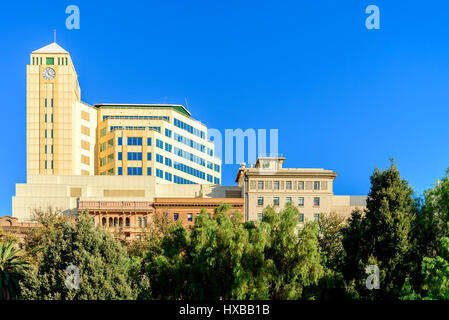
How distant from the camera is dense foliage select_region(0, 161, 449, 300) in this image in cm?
3600

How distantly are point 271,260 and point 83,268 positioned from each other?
14.5 metres

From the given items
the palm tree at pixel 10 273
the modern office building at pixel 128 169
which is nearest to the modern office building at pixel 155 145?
the modern office building at pixel 128 169

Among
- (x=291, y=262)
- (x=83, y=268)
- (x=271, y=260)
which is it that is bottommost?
Answer: (x=83, y=268)

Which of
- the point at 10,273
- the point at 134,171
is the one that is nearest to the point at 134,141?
the point at 134,171

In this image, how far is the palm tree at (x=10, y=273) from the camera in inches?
2007

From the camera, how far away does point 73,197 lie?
9862 cm

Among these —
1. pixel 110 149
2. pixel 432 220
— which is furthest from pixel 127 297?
pixel 110 149

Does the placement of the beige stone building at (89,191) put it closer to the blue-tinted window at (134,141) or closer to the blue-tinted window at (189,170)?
the blue-tinted window at (134,141)

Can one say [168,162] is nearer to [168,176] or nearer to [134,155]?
[168,176]

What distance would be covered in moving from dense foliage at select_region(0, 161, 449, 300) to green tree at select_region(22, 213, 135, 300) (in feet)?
0.25

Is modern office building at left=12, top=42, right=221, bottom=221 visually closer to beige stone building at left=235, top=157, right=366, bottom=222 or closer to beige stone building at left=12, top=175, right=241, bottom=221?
beige stone building at left=12, top=175, right=241, bottom=221

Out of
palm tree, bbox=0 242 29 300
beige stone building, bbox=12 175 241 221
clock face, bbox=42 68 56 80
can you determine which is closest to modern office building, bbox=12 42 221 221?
clock face, bbox=42 68 56 80

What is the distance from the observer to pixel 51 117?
387ft
